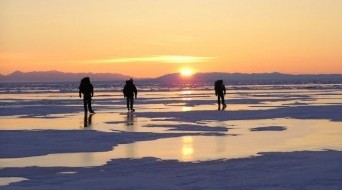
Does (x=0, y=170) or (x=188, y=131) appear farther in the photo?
(x=188, y=131)

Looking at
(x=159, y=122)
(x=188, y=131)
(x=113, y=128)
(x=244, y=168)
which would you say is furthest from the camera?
(x=159, y=122)

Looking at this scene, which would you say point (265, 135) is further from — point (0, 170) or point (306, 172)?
point (0, 170)

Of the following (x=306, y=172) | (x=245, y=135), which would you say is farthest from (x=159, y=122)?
(x=306, y=172)

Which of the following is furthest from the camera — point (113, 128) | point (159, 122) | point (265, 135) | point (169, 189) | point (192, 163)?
point (159, 122)

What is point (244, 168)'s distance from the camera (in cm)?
973

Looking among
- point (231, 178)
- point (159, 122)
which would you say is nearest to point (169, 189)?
point (231, 178)

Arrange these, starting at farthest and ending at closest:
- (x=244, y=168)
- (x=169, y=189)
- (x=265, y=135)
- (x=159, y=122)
A: (x=159, y=122), (x=265, y=135), (x=244, y=168), (x=169, y=189)

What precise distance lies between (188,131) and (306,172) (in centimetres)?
773

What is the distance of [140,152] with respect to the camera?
1210cm

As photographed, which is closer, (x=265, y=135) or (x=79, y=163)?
(x=79, y=163)

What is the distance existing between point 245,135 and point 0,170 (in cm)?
727

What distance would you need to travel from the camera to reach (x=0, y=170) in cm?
996

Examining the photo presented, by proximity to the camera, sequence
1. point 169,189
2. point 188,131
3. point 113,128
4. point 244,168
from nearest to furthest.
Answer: point 169,189 < point 244,168 < point 188,131 < point 113,128

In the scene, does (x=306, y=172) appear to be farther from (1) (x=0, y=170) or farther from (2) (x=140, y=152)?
(1) (x=0, y=170)
